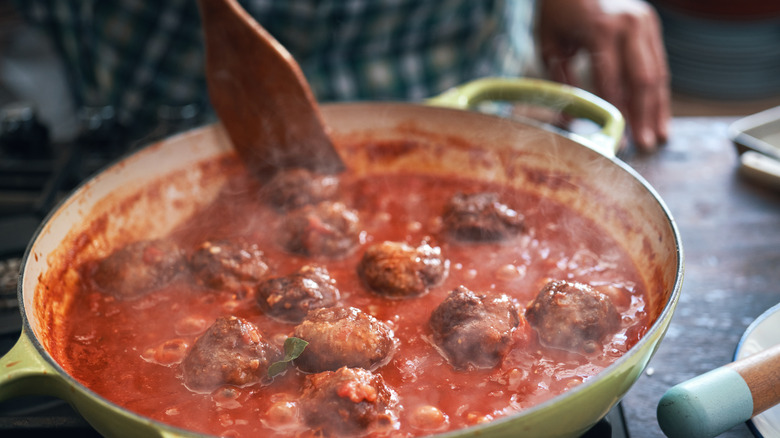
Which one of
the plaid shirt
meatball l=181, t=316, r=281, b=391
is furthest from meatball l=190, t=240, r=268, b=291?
the plaid shirt

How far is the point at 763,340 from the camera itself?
1.82 metres

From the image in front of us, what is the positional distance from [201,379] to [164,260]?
61cm

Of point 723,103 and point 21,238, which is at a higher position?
point 21,238

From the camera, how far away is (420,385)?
1712 mm

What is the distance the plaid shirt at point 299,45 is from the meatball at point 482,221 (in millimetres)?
1575

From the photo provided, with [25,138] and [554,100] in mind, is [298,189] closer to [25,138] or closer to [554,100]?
[554,100]

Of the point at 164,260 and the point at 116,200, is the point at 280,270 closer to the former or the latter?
the point at 164,260

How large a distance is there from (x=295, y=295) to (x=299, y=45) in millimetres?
1959

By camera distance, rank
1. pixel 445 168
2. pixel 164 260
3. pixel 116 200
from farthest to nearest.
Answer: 1. pixel 445 168
2. pixel 116 200
3. pixel 164 260

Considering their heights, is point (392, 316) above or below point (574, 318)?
below

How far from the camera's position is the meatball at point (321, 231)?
229cm

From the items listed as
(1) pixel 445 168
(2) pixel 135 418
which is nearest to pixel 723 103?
(1) pixel 445 168

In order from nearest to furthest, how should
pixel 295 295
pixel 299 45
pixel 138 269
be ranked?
pixel 295 295 < pixel 138 269 < pixel 299 45

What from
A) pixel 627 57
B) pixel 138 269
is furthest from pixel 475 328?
pixel 627 57
